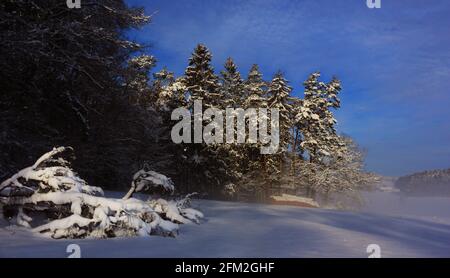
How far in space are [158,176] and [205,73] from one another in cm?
2625

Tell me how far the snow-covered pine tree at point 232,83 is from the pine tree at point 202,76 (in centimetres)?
755

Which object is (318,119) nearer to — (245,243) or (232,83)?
(232,83)

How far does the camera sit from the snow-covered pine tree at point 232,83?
43.2m

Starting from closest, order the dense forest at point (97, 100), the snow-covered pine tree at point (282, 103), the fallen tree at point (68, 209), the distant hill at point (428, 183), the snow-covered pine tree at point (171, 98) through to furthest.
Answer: the fallen tree at point (68, 209) → the dense forest at point (97, 100) → the snow-covered pine tree at point (171, 98) → the snow-covered pine tree at point (282, 103) → the distant hill at point (428, 183)

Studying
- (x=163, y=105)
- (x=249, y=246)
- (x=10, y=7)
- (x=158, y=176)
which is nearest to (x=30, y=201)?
(x=158, y=176)

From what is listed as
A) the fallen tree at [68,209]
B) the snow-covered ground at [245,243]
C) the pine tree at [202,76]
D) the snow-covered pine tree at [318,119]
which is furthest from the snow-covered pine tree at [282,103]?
the fallen tree at [68,209]

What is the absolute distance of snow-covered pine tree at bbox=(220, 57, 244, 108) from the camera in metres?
43.2

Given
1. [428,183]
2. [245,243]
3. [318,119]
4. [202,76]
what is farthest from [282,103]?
[428,183]

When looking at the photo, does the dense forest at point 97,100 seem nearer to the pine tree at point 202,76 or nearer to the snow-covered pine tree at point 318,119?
the pine tree at point 202,76

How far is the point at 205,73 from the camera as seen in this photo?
3478cm

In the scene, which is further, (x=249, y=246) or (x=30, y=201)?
(x=30, y=201)

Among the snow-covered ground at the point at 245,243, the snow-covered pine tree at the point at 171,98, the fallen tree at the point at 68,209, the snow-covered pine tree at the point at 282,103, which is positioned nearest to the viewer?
the snow-covered ground at the point at 245,243

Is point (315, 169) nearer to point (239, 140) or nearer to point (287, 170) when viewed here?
point (287, 170)

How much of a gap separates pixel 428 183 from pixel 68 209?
11247 centimetres
